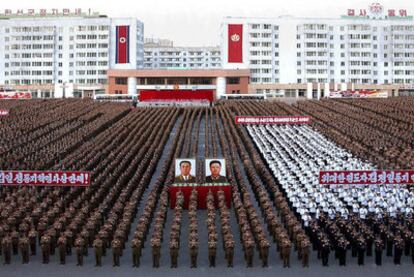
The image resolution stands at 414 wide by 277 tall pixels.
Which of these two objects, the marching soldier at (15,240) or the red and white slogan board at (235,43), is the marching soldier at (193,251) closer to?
the marching soldier at (15,240)

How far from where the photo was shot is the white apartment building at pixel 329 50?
92188mm

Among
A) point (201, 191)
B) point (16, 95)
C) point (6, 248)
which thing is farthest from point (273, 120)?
point (16, 95)

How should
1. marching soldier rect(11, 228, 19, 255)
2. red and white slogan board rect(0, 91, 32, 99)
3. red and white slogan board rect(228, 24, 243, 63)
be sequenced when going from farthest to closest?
red and white slogan board rect(228, 24, 243, 63) < red and white slogan board rect(0, 91, 32, 99) < marching soldier rect(11, 228, 19, 255)

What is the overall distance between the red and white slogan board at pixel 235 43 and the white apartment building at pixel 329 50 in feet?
1.02

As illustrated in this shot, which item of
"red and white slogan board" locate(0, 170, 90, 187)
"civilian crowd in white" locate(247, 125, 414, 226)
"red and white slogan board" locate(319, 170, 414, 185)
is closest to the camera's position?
"red and white slogan board" locate(319, 170, 414, 185)

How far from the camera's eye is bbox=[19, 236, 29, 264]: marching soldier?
15.0 m

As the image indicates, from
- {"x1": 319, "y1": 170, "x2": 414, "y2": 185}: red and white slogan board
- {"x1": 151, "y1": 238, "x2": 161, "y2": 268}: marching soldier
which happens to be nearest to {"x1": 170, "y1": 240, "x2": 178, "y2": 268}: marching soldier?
{"x1": 151, "y1": 238, "x2": 161, "y2": 268}: marching soldier

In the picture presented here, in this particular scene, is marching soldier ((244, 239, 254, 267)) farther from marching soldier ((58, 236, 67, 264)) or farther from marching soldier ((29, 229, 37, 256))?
marching soldier ((29, 229, 37, 256))

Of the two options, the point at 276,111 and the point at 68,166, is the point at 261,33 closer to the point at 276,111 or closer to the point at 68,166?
the point at 276,111

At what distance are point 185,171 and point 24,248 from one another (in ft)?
20.8

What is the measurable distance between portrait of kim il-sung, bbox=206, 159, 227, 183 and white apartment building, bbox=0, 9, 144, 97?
72848mm

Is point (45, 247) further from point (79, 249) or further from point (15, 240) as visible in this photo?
point (15, 240)

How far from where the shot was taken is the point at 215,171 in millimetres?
20281

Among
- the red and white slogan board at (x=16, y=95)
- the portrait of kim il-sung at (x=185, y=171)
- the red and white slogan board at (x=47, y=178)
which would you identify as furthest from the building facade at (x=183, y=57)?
the red and white slogan board at (x=47, y=178)
